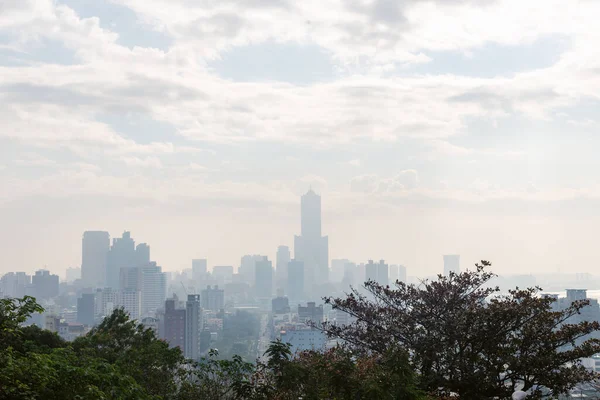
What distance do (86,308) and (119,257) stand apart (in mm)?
63278

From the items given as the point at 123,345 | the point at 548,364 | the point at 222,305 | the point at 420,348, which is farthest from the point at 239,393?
the point at 222,305

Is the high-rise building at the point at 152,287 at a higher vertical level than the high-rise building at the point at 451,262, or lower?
lower

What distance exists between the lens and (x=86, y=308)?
416 feet

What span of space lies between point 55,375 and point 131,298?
14554cm

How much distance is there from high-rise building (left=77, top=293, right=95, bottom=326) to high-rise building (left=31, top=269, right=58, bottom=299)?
40.8 meters

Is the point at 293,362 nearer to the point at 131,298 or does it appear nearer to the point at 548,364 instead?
the point at 548,364

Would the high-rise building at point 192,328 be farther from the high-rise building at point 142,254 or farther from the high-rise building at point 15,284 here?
the high-rise building at point 142,254

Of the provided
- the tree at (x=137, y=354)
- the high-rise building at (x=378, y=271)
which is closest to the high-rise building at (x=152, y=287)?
the high-rise building at (x=378, y=271)

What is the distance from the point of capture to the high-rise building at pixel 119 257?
613 feet

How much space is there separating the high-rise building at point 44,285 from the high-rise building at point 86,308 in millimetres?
40842

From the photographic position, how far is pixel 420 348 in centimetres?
862

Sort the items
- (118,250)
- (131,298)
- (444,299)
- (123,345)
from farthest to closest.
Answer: (118,250), (131,298), (123,345), (444,299)

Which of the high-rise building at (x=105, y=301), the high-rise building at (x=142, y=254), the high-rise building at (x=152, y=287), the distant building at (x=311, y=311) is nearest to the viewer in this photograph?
the distant building at (x=311, y=311)

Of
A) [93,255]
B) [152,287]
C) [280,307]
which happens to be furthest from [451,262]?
[93,255]
